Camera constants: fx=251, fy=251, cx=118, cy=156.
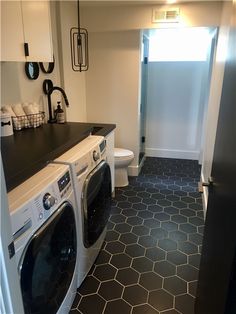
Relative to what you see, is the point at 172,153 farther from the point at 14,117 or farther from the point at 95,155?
the point at 14,117

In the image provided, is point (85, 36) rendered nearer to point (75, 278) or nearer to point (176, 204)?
point (176, 204)

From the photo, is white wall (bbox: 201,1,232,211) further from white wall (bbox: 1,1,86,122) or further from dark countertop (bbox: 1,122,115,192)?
white wall (bbox: 1,1,86,122)

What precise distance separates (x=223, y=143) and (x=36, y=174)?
36.4 inches

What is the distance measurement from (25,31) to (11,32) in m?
0.14

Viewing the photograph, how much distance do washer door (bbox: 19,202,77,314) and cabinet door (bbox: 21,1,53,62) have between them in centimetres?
117

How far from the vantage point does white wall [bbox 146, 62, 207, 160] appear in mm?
3947

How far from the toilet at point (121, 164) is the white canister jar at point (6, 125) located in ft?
4.74

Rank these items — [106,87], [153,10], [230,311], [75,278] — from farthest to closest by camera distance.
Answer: [106,87] < [153,10] < [75,278] < [230,311]

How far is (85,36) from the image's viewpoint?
10.0 ft

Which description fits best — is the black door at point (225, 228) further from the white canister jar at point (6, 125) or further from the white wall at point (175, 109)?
the white wall at point (175, 109)

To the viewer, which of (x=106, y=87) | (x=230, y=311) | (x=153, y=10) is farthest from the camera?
(x=106, y=87)

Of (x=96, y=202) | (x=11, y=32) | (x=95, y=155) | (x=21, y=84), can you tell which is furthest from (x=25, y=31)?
(x=96, y=202)

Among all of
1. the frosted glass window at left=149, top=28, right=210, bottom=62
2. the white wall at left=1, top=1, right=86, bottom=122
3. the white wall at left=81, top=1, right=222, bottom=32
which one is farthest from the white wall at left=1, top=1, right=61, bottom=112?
the frosted glass window at left=149, top=28, right=210, bottom=62

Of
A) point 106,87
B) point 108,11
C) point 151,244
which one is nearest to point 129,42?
point 108,11
